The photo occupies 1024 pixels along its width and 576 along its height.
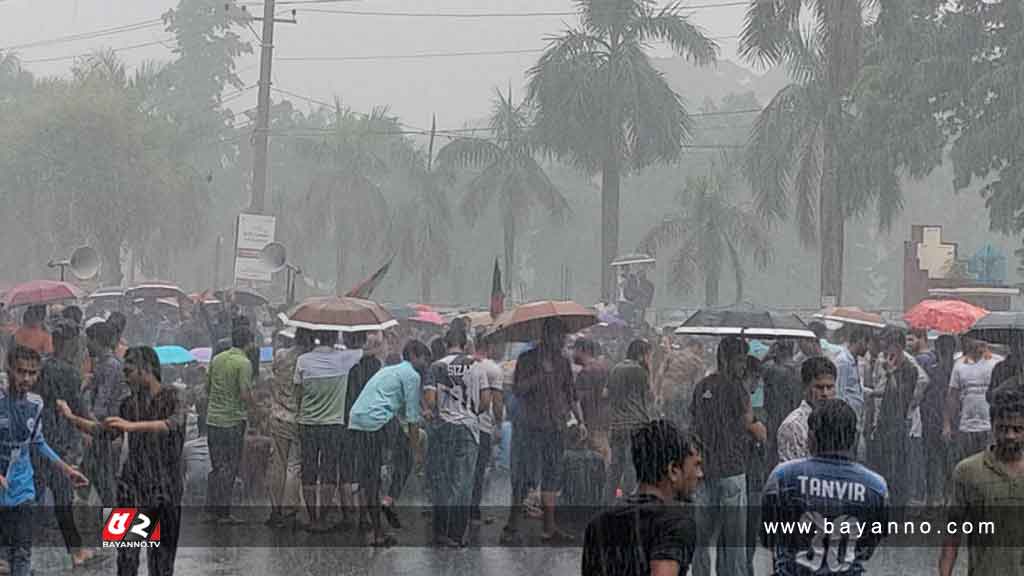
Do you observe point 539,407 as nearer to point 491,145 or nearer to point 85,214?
point 491,145

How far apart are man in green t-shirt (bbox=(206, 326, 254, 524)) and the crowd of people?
0.06 feet

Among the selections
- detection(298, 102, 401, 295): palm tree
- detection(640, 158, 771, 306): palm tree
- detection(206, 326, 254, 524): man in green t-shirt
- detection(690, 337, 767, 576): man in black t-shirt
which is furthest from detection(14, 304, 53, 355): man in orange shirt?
detection(298, 102, 401, 295): palm tree

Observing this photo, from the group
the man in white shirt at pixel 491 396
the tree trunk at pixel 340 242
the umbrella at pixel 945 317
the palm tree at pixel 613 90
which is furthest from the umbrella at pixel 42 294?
the tree trunk at pixel 340 242

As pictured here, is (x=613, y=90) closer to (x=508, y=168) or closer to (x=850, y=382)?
(x=508, y=168)

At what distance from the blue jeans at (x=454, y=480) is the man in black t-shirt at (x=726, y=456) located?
2.79 meters

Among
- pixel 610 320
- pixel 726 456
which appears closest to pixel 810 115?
pixel 610 320

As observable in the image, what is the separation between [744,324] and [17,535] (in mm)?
6347

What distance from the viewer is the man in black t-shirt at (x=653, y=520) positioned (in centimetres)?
416

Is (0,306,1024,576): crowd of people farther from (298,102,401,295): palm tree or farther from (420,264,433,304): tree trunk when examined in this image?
(298,102,401,295): palm tree

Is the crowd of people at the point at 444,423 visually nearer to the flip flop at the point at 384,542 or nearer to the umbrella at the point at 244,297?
the flip flop at the point at 384,542

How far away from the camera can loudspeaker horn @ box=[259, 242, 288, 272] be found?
20.2 m

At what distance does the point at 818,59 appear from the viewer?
1058 inches

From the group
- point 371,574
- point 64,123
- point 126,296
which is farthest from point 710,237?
point 371,574

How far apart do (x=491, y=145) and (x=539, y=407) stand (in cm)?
2944
